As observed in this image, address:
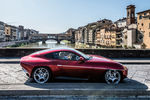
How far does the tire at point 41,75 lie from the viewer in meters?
5.75

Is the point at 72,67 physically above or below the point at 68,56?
below

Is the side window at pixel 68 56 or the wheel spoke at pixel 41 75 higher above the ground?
the side window at pixel 68 56

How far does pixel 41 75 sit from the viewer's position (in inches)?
227

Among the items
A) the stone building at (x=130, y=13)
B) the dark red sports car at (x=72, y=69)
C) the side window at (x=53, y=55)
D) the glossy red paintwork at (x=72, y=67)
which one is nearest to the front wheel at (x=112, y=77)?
the dark red sports car at (x=72, y=69)

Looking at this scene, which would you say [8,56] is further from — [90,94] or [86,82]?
[90,94]

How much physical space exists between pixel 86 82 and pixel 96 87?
2.40 feet

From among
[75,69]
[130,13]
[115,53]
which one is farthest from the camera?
[130,13]

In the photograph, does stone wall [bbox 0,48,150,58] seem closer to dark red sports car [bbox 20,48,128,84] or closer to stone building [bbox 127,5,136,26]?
dark red sports car [bbox 20,48,128,84]

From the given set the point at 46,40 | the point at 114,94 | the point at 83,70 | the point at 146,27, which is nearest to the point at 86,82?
the point at 83,70

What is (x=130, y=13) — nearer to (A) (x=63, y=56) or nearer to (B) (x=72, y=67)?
(A) (x=63, y=56)

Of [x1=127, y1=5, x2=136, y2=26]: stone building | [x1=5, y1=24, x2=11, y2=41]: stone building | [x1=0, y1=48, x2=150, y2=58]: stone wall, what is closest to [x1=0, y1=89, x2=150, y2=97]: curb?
[x1=0, y1=48, x2=150, y2=58]: stone wall

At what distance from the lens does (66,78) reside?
19.0 ft

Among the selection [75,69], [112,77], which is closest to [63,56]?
[75,69]

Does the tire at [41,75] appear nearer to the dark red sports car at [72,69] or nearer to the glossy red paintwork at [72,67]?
the dark red sports car at [72,69]
